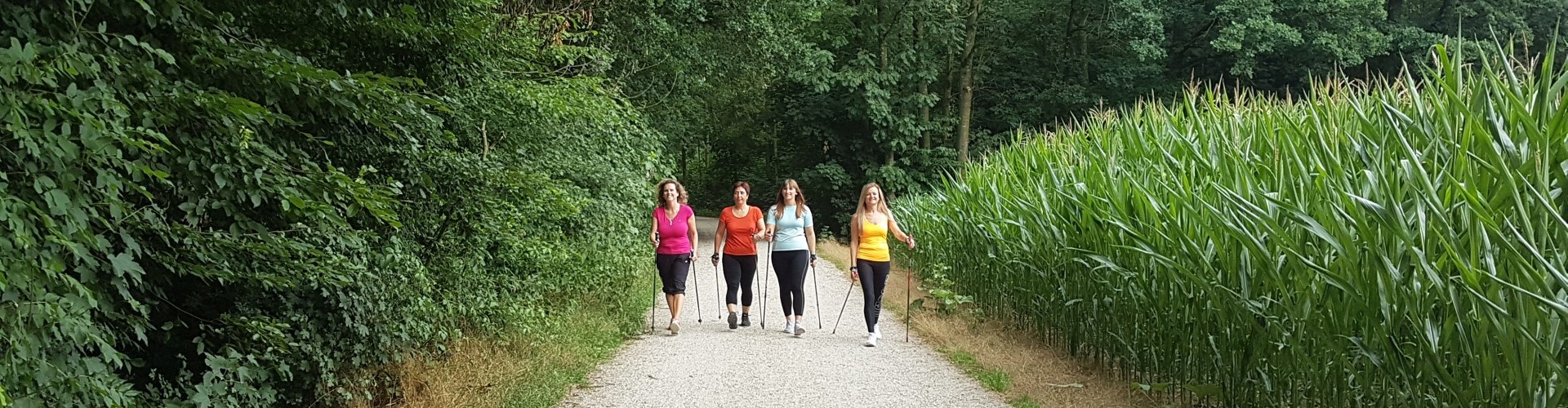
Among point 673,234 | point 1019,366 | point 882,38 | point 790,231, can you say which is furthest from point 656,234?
point 882,38

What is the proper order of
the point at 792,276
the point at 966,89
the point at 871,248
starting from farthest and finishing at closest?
the point at 966,89
the point at 792,276
the point at 871,248

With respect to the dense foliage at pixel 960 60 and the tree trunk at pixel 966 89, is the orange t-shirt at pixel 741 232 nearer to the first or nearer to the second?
the dense foliage at pixel 960 60

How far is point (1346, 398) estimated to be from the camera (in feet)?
12.8

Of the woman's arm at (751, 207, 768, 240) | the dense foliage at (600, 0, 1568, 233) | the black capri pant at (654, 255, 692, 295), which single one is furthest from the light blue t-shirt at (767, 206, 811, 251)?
the dense foliage at (600, 0, 1568, 233)

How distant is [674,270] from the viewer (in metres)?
8.73

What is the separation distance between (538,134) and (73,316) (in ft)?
15.9

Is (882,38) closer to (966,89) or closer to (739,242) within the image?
(966,89)

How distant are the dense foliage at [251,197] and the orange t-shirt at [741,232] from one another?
2064 mm

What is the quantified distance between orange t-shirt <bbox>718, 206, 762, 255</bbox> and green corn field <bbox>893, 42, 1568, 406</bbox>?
2.56m

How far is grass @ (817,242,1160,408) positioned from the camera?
18.8ft

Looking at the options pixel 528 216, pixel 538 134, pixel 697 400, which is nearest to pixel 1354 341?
pixel 697 400

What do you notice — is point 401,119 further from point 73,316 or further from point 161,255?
point 73,316

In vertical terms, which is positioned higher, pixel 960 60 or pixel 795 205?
pixel 960 60

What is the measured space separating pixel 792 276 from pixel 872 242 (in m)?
0.81
